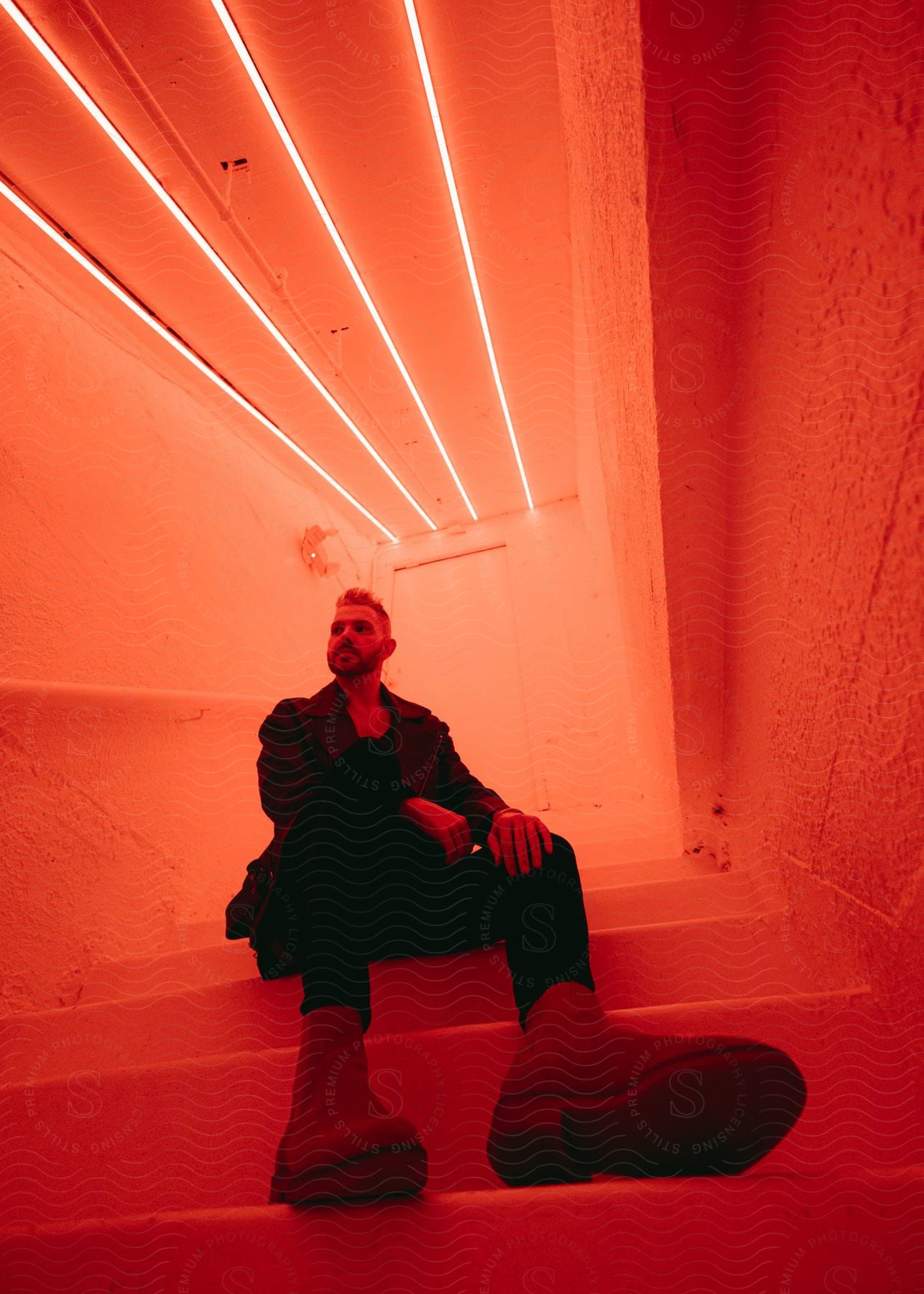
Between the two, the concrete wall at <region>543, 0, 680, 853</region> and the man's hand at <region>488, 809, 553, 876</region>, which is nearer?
the concrete wall at <region>543, 0, 680, 853</region>

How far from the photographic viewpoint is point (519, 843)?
951 mm

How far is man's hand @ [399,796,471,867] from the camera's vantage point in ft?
3.26

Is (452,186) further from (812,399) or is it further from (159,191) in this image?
(812,399)

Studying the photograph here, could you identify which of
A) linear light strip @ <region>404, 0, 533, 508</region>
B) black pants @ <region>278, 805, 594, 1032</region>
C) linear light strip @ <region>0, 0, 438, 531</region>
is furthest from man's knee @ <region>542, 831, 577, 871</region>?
linear light strip @ <region>0, 0, 438, 531</region>

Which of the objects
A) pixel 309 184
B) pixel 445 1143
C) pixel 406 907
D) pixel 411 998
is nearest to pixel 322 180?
pixel 309 184

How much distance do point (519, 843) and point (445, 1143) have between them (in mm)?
385

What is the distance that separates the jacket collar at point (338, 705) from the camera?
125 cm

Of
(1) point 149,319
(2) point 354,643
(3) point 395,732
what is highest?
(1) point 149,319

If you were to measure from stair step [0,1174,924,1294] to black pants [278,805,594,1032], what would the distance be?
0.79ft

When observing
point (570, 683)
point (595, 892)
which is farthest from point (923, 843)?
point (570, 683)

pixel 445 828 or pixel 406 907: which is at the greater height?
pixel 445 828

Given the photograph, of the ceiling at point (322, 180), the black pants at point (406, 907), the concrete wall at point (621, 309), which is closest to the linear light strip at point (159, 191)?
the ceiling at point (322, 180)

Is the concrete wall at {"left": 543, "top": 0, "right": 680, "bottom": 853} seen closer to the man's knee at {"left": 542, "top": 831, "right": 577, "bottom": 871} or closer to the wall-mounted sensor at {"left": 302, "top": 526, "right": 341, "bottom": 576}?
the man's knee at {"left": 542, "top": 831, "right": 577, "bottom": 871}

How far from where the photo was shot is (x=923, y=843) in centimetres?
56
